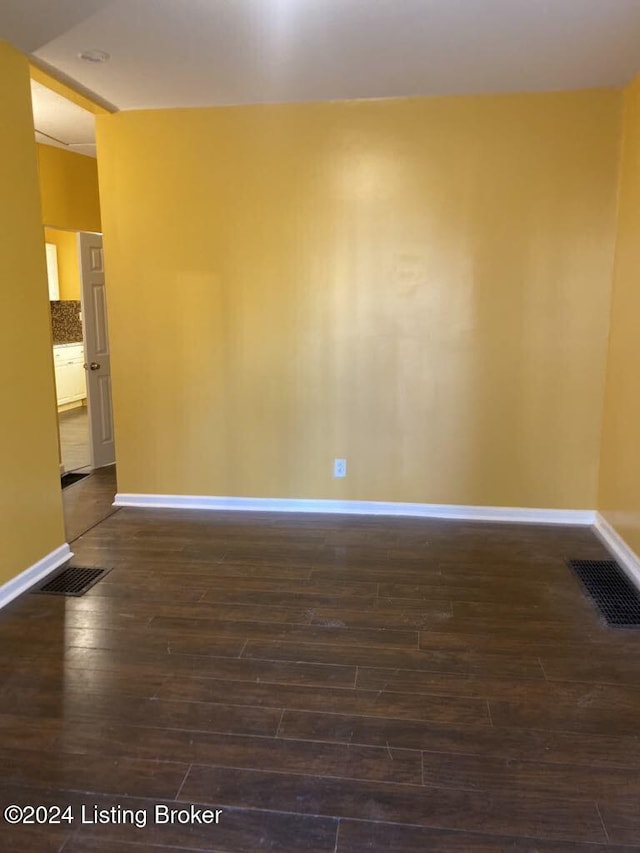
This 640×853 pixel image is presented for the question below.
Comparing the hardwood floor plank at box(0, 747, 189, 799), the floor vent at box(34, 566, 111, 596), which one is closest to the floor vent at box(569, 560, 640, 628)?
the hardwood floor plank at box(0, 747, 189, 799)

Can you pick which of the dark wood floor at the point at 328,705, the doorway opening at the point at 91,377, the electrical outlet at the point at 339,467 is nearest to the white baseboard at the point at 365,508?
the electrical outlet at the point at 339,467

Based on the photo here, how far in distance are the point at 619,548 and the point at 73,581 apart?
9.82 ft

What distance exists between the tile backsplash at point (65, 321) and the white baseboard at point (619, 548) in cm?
729

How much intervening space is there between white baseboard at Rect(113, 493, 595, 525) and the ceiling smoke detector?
272 centimetres

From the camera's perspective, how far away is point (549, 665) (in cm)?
257

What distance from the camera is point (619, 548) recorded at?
3.62m

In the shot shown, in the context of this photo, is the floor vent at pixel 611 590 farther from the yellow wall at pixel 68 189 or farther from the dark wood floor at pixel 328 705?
the yellow wall at pixel 68 189

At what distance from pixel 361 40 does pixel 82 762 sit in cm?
324

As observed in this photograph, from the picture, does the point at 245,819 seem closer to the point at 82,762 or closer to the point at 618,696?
the point at 82,762

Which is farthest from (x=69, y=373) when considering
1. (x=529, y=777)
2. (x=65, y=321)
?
(x=529, y=777)

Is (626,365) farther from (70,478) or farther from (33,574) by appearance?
(70,478)

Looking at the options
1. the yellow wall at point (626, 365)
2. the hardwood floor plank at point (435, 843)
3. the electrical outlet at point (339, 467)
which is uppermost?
the yellow wall at point (626, 365)

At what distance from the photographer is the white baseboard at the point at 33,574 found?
312cm

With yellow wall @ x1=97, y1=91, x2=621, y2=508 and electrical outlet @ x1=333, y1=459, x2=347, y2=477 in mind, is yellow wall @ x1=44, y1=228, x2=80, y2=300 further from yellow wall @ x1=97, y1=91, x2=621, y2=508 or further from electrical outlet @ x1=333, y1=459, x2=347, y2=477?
electrical outlet @ x1=333, y1=459, x2=347, y2=477
